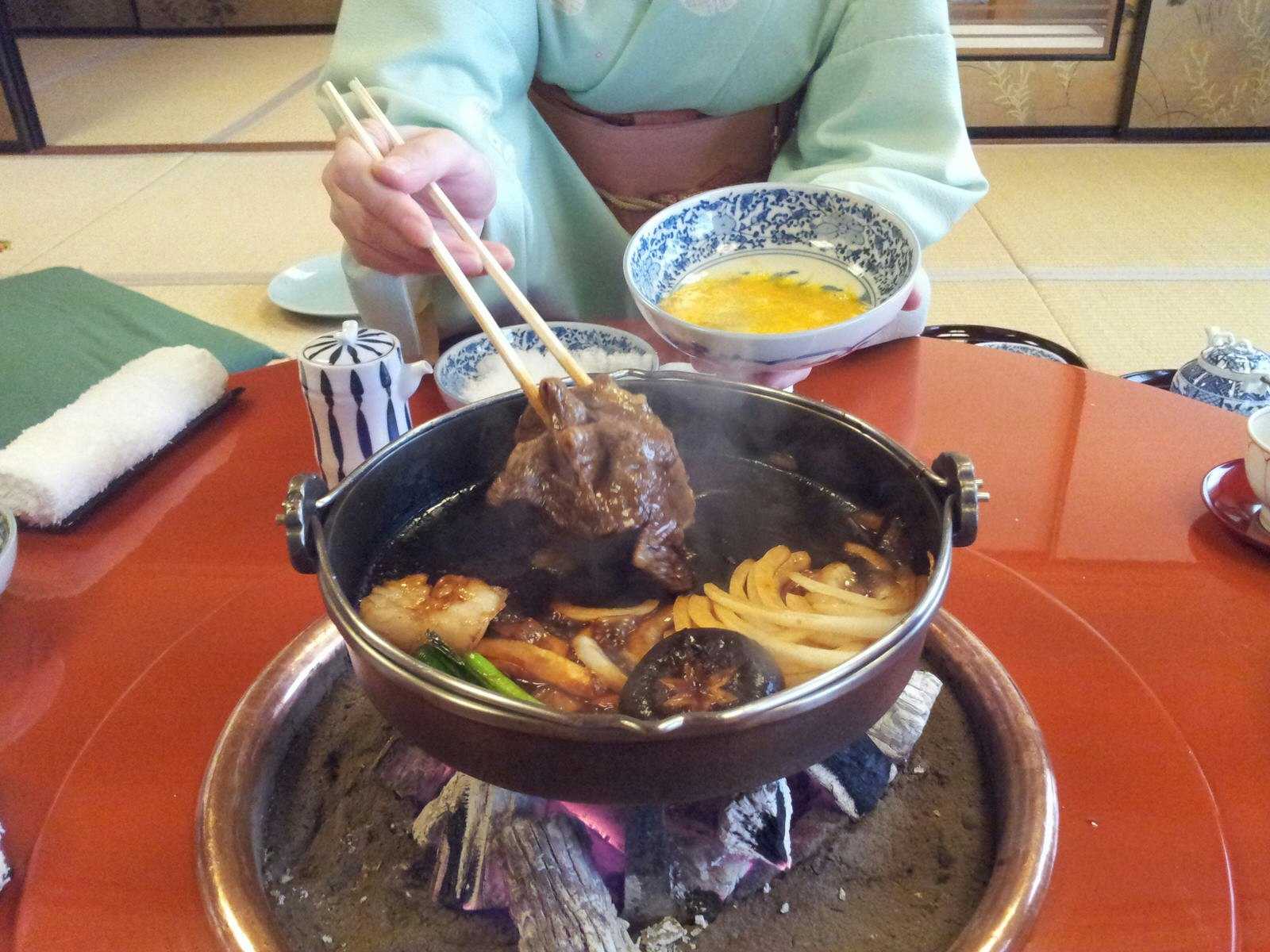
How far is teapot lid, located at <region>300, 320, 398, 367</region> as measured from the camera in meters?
1.54

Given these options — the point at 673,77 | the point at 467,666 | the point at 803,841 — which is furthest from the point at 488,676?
the point at 673,77

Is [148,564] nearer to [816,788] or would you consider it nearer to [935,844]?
[816,788]

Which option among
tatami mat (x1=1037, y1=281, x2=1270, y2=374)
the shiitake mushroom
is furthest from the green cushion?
tatami mat (x1=1037, y1=281, x2=1270, y2=374)

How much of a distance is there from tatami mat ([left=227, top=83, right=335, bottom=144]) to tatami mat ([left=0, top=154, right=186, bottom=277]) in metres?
0.47

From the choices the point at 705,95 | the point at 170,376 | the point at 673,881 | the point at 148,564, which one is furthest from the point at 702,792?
the point at 705,95

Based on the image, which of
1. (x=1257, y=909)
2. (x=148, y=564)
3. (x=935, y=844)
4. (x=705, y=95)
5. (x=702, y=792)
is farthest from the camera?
(x=705, y=95)

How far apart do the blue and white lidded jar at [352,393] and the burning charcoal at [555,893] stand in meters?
0.73

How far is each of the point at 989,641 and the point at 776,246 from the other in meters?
0.71

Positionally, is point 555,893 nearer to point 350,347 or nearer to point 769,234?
point 350,347

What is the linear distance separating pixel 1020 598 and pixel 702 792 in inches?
29.3

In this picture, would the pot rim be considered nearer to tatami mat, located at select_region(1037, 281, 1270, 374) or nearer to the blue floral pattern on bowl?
the blue floral pattern on bowl

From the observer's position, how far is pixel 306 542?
34.7 inches

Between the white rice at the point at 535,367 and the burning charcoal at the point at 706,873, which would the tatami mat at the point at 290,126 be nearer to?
the white rice at the point at 535,367

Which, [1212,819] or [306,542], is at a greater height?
[306,542]
